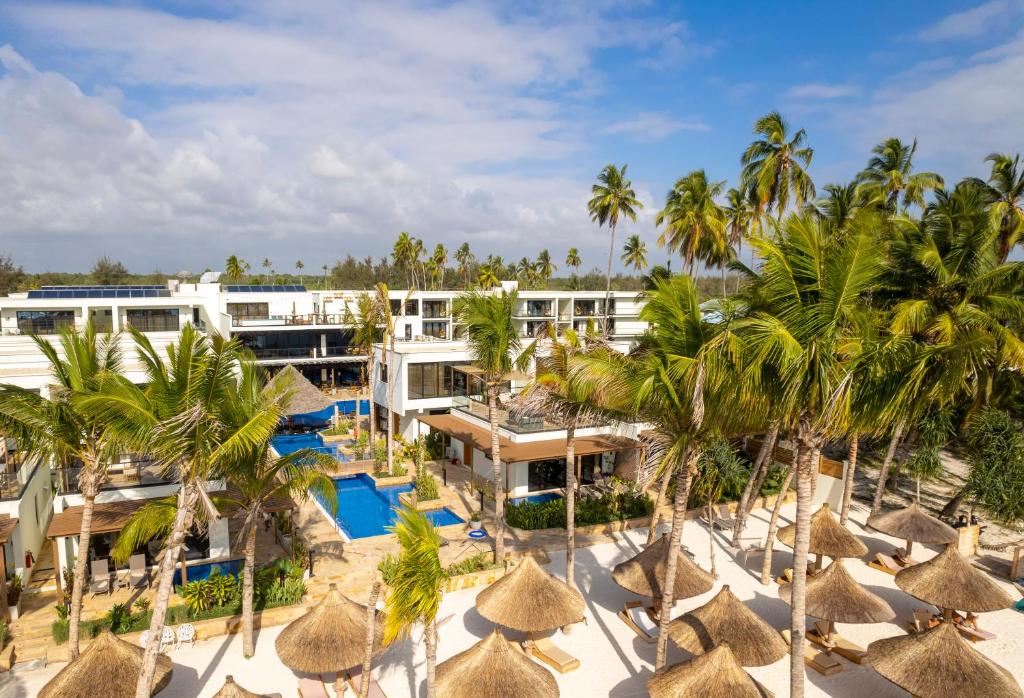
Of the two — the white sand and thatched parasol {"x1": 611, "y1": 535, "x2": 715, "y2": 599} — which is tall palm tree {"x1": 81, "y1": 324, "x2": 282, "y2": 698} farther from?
thatched parasol {"x1": 611, "y1": 535, "x2": 715, "y2": 599}

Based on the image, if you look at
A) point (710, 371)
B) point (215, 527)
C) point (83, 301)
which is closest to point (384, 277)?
point (83, 301)

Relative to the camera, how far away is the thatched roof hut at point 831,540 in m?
17.2

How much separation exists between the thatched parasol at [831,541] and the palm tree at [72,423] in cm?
1669

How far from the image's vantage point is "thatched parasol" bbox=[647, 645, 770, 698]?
36.3ft

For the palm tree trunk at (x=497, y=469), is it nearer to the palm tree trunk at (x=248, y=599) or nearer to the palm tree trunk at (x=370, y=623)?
the palm tree trunk at (x=248, y=599)

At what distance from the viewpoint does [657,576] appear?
49.7ft

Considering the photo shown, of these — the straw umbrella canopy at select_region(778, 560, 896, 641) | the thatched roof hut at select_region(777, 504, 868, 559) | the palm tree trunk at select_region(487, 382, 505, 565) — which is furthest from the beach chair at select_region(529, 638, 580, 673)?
the thatched roof hut at select_region(777, 504, 868, 559)

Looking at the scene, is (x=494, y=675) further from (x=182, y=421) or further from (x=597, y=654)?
(x=182, y=421)

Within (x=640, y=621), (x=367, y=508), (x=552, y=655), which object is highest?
(x=552, y=655)

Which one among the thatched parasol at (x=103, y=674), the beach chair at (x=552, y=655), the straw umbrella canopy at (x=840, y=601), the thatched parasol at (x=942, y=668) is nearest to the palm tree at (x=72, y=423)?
the thatched parasol at (x=103, y=674)

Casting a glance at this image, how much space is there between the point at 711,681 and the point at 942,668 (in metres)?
4.59

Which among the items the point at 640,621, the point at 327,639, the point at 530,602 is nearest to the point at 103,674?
the point at 327,639

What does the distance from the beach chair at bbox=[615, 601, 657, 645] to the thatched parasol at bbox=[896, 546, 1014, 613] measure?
616 cm

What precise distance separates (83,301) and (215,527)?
1065 inches
